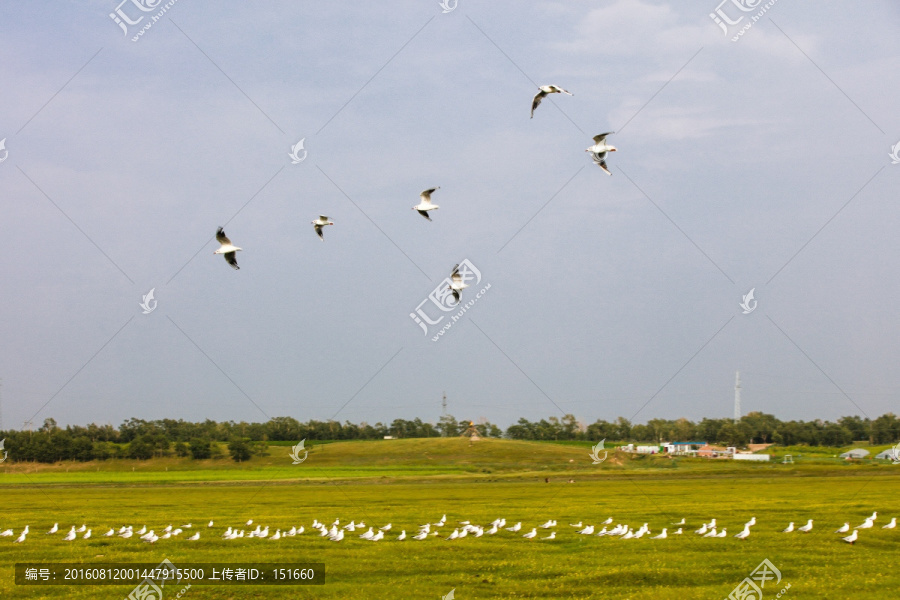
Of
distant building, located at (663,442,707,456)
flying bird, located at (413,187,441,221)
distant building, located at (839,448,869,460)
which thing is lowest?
distant building, located at (839,448,869,460)

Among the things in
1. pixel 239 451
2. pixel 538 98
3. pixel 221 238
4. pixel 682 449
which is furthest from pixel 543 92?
pixel 682 449

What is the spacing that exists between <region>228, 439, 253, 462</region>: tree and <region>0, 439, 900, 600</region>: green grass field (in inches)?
1303

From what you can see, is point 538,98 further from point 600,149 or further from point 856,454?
point 856,454

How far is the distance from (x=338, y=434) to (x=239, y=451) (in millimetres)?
32464

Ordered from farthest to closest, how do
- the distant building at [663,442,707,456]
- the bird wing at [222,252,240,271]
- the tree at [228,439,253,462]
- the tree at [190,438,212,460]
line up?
the distant building at [663,442,707,456] < the tree at [190,438,212,460] < the tree at [228,439,253,462] < the bird wing at [222,252,240,271]

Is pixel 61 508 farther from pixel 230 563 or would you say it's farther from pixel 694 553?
pixel 694 553

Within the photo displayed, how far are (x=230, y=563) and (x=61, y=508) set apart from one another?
101 ft

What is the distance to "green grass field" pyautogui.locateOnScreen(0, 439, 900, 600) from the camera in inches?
833

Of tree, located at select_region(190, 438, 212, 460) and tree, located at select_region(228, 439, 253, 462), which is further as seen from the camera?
tree, located at select_region(190, 438, 212, 460)

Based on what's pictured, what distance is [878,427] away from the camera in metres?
143

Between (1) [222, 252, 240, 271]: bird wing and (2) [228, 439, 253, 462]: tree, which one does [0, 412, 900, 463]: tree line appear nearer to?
(2) [228, 439, 253, 462]: tree

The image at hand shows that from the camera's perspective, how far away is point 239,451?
11544 centimetres

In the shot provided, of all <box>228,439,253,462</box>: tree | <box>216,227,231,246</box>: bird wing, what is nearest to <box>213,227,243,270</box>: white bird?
<box>216,227,231,246</box>: bird wing

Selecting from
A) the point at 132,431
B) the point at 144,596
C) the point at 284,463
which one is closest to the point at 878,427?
the point at 284,463
